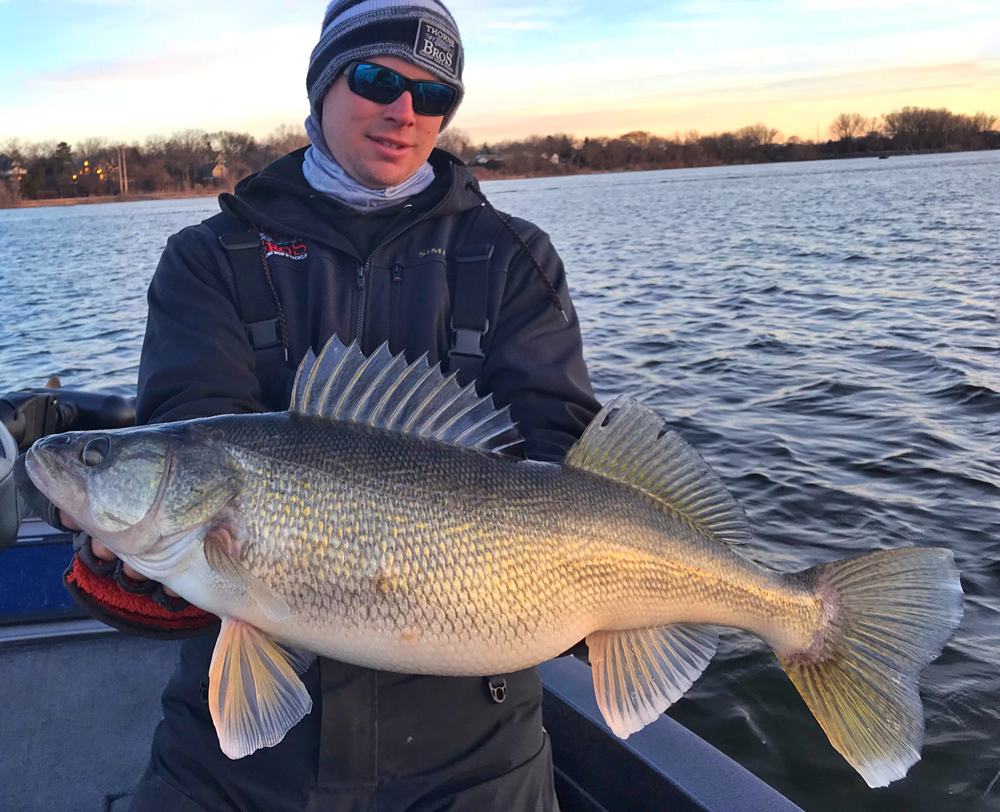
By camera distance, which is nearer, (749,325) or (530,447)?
(530,447)

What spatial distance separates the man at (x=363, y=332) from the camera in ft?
7.13

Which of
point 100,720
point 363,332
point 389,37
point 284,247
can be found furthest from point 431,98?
point 100,720

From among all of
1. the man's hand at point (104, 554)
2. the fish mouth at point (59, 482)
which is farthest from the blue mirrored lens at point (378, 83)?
the man's hand at point (104, 554)

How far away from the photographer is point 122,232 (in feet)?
135

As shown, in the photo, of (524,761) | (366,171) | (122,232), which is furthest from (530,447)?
(122,232)

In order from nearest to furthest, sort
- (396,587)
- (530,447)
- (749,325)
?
(396,587)
(530,447)
(749,325)

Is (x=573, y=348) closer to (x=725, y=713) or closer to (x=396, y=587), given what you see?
(x=396, y=587)

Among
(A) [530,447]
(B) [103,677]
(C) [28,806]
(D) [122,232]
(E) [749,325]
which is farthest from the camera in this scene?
(D) [122,232]

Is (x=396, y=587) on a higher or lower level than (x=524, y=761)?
higher

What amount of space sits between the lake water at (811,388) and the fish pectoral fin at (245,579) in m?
3.46

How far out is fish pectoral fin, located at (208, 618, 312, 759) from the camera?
77.2 inches

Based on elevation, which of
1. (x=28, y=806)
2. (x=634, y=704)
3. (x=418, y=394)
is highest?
(x=418, y=394)

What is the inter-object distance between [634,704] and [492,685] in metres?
0.40

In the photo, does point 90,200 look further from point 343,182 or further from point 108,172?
point 343,182
